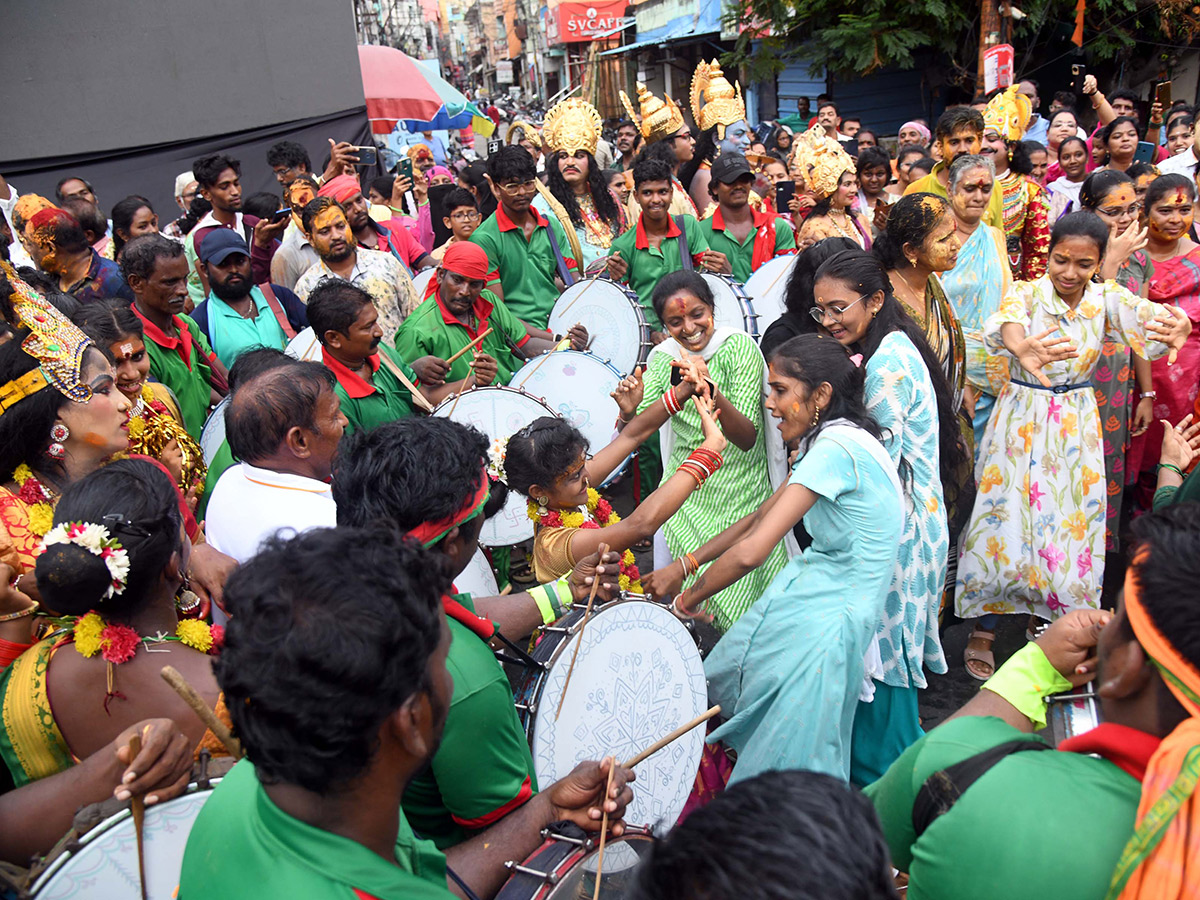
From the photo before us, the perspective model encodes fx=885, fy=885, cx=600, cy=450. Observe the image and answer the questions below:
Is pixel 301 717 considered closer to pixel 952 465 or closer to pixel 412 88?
pixel 952 465

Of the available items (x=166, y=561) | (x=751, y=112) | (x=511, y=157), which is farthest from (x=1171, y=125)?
(x=751, y=112)

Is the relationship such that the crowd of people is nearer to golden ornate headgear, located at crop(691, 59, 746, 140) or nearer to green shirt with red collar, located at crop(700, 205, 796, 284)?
green shirt with red collar, located at crop(700, 205, 796, 284)

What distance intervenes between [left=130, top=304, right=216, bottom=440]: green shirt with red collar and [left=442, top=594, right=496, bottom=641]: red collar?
2.97m

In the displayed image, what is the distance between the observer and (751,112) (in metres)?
21.3

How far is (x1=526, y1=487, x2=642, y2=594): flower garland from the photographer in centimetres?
310

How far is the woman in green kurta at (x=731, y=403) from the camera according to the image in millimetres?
3961

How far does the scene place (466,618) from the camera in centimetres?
185

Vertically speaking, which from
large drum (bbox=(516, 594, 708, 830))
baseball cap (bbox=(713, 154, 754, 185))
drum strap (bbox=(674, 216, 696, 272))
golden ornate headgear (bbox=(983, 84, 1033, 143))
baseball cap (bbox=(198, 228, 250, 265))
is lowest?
large drum (bbox=(516, 594, 708, 830))

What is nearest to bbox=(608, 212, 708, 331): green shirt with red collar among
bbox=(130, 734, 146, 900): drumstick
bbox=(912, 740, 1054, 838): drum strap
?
bbox=(130, 734, 146, 900): drumstick

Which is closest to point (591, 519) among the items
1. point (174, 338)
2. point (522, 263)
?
point (174, 338)

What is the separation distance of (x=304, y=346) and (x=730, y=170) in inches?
122

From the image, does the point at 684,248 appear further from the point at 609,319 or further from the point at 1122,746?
the point at 1122,746

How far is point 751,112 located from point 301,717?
72.7 ft

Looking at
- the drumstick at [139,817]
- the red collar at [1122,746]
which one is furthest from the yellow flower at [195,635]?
the red collar at [1122,746]
